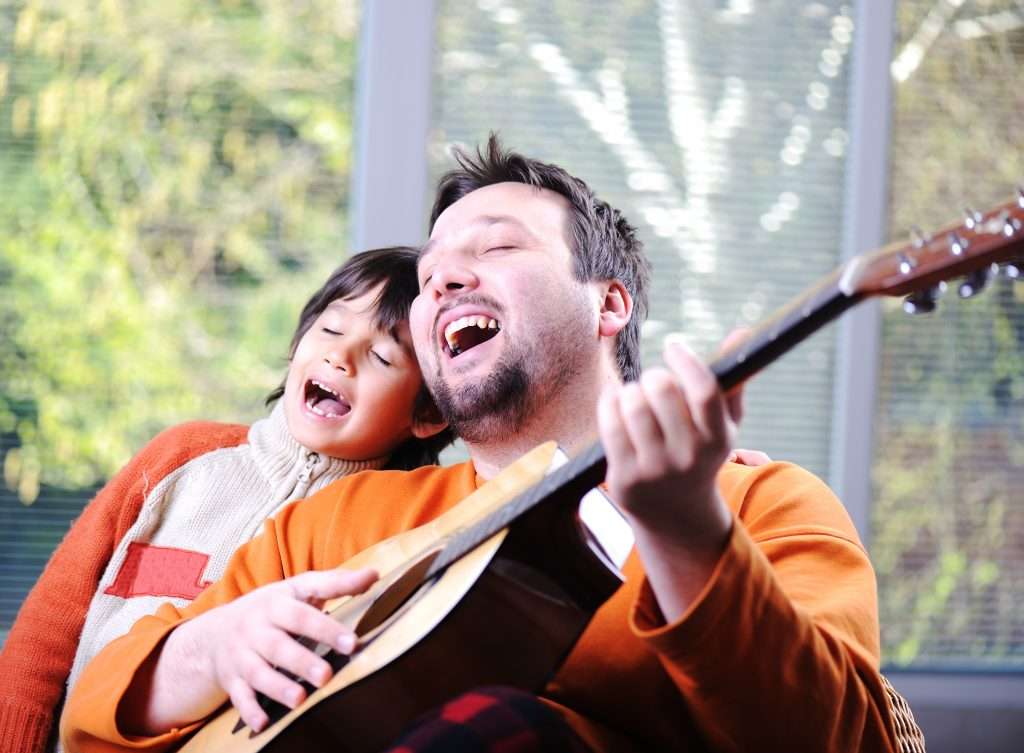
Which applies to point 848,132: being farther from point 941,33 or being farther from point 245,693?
point 245,693

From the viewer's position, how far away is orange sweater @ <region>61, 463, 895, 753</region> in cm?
89

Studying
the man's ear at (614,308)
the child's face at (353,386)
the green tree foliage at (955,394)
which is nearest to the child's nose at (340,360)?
the child's face at (353,386)

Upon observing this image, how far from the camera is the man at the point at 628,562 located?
88cm

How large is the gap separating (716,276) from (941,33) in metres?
0.86

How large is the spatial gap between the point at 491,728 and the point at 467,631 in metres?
0.13

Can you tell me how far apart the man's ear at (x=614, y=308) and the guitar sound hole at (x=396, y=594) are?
23.2 inches

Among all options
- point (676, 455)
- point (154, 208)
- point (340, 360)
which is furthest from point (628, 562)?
point (154, 208)

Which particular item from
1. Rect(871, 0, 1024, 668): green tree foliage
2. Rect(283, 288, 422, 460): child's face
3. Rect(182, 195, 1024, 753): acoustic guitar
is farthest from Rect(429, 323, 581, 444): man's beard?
Rect(871, 0, 1024, 668): green tree foliage

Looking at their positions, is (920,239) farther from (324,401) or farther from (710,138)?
(710,138)

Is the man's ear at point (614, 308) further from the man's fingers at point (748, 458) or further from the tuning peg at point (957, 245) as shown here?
the tuning peg at point (957, 245)

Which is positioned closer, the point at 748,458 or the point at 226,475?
the point at 748,458

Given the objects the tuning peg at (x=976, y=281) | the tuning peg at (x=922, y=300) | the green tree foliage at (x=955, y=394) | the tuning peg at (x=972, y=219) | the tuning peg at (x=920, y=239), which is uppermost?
the tuning peg at (x=972, y=219)

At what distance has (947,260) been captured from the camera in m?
0.81

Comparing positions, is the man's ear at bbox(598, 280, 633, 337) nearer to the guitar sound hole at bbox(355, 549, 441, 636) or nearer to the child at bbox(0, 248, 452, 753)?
the child at bbox(0, 248, 452, 753)
